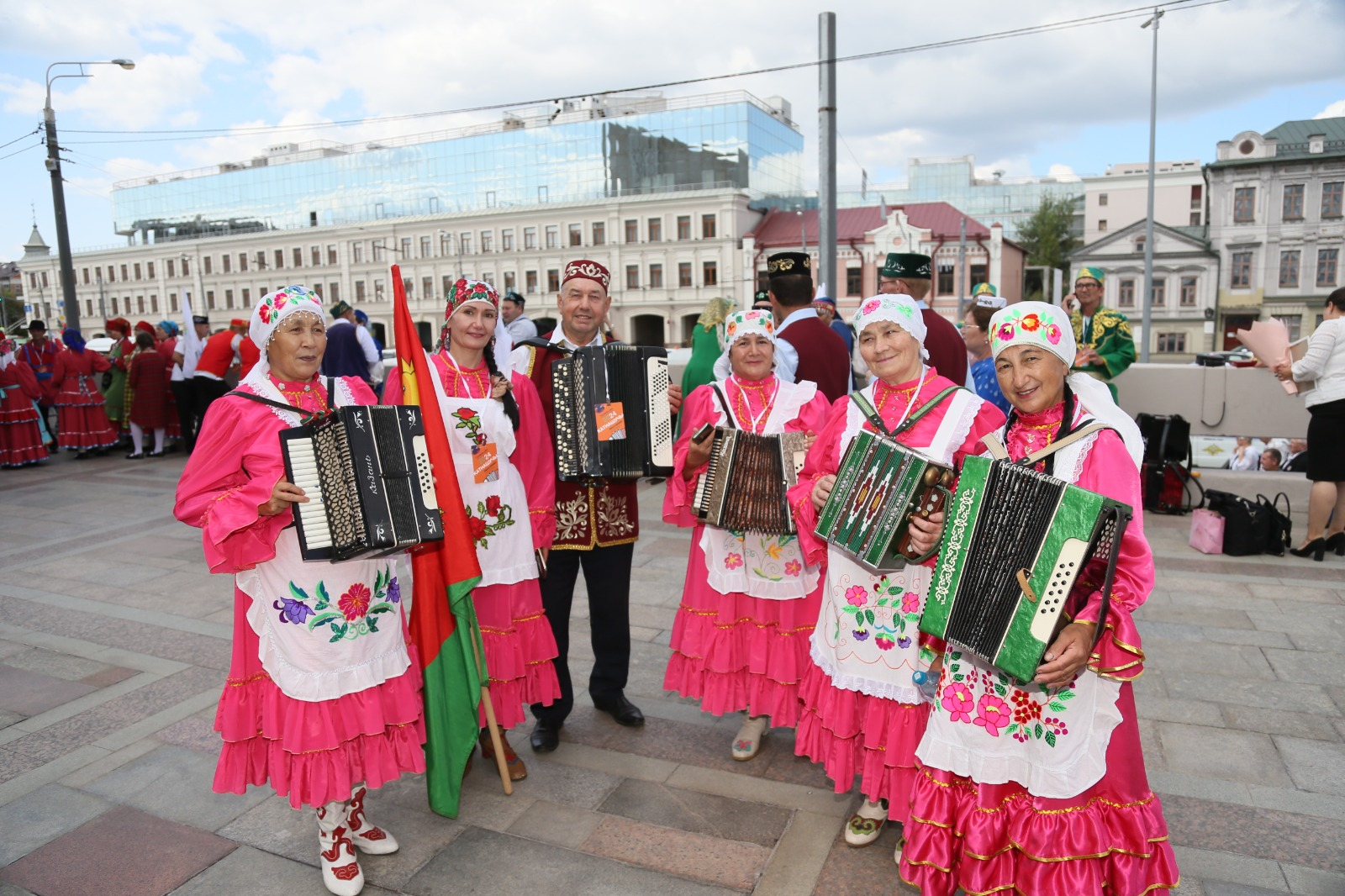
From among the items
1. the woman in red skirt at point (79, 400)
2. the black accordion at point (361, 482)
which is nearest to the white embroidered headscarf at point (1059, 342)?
the black accordion at point (361, 482)

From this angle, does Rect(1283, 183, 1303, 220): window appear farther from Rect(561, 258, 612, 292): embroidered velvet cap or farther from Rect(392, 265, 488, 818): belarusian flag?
Rect(392, 265, 488, 818): belarusian flag

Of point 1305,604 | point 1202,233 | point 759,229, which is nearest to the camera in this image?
point 1305,604

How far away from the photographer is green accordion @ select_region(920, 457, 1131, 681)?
2229 millimetres

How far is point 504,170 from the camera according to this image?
67062 mm

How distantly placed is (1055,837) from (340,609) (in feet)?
8.34

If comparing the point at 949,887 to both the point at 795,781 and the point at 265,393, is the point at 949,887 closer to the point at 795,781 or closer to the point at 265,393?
the point at 795,781

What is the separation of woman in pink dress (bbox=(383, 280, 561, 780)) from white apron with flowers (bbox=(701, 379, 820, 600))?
829 mm

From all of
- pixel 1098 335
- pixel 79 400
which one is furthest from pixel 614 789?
pixel 79 400

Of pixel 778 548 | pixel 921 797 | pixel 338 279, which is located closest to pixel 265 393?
pixel 778 548

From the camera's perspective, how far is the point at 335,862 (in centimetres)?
305

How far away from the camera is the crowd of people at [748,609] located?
2523mm

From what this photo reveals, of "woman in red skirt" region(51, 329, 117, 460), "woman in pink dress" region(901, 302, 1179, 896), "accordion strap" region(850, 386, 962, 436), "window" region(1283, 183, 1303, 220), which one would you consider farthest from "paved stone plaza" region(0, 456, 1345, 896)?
"window" region(1283, 183, 1303, 220)

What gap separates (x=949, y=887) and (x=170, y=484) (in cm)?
1185

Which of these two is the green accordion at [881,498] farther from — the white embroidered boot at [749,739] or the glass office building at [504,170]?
the glass office building at [504,170]
